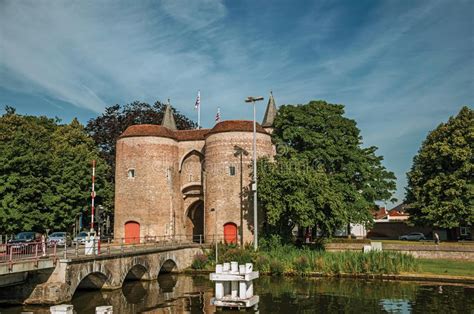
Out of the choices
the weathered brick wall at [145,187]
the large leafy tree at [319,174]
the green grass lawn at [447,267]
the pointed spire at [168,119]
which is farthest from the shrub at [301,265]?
the pointed spire at [168,119]

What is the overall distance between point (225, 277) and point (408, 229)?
41107 millimetres

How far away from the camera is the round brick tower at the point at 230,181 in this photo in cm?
3812

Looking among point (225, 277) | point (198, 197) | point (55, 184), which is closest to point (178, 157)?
point (198, 197)

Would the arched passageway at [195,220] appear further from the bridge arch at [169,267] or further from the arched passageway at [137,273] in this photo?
the arched passageway at [137,273]

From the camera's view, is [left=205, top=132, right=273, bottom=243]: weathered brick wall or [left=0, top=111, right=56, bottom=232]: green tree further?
[left=205, top=132, right=273, bottom=243]: weathered brick wall

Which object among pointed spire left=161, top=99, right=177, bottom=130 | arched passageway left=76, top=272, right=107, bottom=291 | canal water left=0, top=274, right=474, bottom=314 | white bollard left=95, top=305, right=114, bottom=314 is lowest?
canal water left=0, top=274, right=474, bottom=314

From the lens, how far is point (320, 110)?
39.9 m

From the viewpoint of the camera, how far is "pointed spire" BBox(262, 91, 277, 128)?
48.2m

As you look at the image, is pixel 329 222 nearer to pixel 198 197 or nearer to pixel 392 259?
pixel 392 259

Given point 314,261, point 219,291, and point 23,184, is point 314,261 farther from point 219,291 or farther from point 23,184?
point 23,184

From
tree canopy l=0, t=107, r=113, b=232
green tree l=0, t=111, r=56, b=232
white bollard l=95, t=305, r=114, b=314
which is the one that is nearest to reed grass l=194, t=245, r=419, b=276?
tree canopy l=0, t=107, r=113, b=232

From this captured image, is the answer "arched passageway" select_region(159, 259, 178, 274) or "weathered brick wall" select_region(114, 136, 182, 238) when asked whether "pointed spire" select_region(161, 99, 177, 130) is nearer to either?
"weathered brick wall" select_region(114, 136, 182, 238)

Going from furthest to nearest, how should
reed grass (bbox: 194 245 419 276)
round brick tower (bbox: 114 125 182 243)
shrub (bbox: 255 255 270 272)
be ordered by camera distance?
round brick tower (bbox: 114 125 182 243) < shrub (bbox: 255 255 270 272) < reed grass (bbox: 194 245 419 276)

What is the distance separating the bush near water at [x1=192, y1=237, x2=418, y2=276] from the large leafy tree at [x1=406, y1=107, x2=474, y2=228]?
33.7 feet
